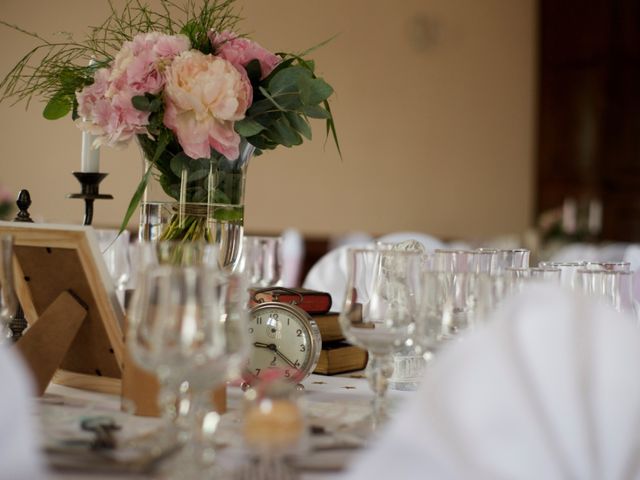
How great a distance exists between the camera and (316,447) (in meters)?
1.17

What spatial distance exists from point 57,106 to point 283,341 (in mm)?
596

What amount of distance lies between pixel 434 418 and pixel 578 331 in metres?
0.21

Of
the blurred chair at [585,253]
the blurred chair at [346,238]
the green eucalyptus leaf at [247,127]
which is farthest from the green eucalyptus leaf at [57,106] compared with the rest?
the blurred chair at [346,238]

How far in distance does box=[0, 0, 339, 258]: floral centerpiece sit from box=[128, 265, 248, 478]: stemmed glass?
1.63 ft

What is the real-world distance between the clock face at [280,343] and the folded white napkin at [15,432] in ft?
2.13

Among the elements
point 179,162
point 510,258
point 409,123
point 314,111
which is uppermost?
point 409,123

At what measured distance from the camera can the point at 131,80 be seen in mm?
1518

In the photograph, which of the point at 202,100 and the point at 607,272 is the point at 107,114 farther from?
the point at 607,272

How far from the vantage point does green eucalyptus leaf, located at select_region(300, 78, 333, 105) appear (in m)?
1.62

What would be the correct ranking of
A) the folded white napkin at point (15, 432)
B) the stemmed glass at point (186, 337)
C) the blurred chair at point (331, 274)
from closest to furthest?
the folded white napkin at point (15, 432) < the stemmed glass at point (186, 337) < the blurred chair at point (331, 274)

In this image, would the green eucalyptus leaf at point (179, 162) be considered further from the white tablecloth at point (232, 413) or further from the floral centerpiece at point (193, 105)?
the white tablecloth at point (232, 413)

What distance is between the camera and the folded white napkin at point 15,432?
95cm

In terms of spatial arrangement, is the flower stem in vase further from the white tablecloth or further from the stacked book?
the stacked book

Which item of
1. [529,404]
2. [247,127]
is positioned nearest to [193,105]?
[247,127]
